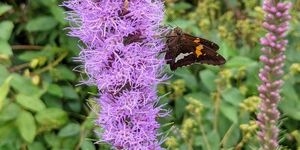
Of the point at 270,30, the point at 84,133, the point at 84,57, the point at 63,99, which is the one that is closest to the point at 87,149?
the point at 84,133

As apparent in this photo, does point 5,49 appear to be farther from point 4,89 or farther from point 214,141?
point 214,141

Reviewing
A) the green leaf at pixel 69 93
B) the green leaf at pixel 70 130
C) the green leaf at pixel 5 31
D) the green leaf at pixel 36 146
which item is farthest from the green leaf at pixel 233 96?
the green leaf at pixel 5 31

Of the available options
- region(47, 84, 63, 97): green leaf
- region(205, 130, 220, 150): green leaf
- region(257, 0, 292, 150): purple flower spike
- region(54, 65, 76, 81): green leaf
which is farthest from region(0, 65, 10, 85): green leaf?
region(257, 0, 292, 150): purple flower spike

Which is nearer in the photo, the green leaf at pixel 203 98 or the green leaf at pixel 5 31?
the green leaf at pixel 5 31

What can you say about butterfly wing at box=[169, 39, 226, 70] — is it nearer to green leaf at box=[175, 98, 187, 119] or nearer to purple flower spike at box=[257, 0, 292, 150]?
purple flower spike at box=[257, 0, 292, 150]

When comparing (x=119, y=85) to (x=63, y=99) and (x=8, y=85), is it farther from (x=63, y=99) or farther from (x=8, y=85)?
(x=63, y=99)

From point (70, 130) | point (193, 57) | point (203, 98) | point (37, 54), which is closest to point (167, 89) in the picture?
point (203, 98)

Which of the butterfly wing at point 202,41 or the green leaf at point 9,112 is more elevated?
the butterfly wing at point 202,41

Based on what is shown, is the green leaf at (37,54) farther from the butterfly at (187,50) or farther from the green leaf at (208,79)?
the butterfly at (187,50)
